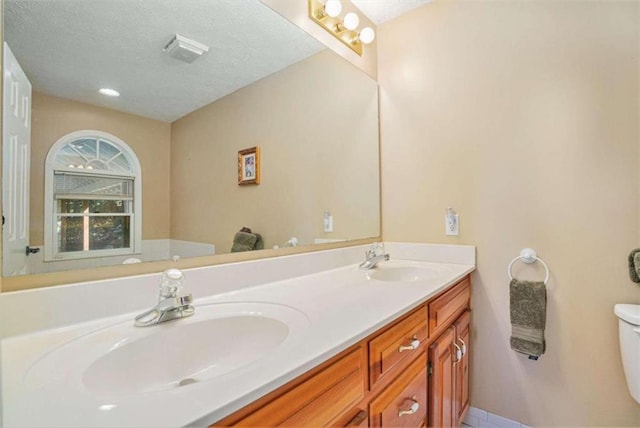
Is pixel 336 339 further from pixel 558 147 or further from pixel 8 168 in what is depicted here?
pixel 558 147

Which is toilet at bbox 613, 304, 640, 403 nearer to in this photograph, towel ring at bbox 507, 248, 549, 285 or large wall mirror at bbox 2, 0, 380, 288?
towel ring at bbox 507, 248, 549, 285

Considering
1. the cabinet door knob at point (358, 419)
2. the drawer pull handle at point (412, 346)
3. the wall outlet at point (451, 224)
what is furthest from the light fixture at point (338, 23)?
the cabinet door knob at point (358, 419)

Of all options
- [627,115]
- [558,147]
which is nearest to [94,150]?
[558,147]

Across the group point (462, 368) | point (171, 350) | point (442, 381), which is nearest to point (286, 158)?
point (171, 350)

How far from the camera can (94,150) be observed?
792mm

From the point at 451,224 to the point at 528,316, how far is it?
1.75 ft

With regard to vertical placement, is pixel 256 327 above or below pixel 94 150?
below

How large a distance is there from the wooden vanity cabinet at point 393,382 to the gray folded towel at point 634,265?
589mm

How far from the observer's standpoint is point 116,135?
833 mm

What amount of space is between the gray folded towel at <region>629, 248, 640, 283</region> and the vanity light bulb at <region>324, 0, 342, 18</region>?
1.66 metres

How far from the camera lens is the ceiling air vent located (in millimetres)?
948

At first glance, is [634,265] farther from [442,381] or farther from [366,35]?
[366,35]

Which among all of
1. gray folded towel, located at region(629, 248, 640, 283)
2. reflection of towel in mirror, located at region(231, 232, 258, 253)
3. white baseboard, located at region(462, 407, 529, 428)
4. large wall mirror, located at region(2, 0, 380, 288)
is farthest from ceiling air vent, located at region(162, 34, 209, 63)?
white baseboard, located at region(462, 407, 529, 428)

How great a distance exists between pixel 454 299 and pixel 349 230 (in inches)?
25.1
